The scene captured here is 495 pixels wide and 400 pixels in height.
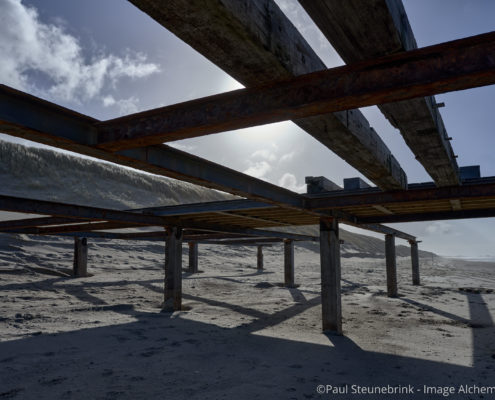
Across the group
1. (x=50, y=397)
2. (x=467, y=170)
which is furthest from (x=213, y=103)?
(x=467, y=170)

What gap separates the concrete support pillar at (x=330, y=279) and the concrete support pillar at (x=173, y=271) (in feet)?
16.8

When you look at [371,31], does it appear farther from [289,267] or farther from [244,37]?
[289,267]

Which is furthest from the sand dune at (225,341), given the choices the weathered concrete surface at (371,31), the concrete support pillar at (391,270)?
the weathered concrete surface at (371,31)

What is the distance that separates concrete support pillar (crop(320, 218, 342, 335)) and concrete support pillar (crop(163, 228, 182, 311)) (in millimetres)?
5128

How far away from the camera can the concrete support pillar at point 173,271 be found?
39.4 ft

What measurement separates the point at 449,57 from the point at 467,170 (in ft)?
20.1

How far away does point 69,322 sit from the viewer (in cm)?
944

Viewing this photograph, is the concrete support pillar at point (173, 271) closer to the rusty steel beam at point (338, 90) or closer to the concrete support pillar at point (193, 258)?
the rusty steel beam at point (338, 90)

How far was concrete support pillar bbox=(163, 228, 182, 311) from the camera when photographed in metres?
12.0

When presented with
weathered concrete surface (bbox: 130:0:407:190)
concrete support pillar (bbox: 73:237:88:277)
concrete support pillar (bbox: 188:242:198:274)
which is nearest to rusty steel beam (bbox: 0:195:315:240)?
concrete support pillar (bbox: 73:237:88:277)

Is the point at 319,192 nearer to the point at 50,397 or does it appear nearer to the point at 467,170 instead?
the point at 467,170

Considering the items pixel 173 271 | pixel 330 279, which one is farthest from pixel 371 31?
pixel 173 271

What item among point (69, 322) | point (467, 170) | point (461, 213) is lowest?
point (69, 322)

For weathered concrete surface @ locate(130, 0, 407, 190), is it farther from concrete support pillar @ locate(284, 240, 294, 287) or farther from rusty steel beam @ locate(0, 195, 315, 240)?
concrete support pillar @ locate(284, 240, 294, 287)
